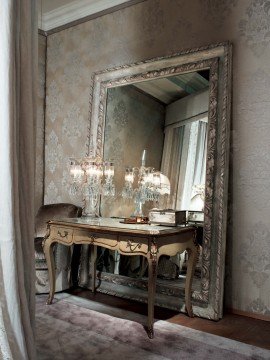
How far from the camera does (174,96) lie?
3121 mm

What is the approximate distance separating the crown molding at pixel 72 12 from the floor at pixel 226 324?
2867 millimetres

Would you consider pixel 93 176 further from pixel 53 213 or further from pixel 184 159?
pixel 184 159

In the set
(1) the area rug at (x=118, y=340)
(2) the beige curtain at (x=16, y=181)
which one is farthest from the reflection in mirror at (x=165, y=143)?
(2) the beige curtain at (x=16, y=181)

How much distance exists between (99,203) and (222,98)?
1.54m

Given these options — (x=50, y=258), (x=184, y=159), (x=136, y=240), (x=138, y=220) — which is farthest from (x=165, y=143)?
(x=50, y=258)

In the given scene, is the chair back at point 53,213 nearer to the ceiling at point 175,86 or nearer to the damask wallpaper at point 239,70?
the damask wallpaper at point 239,70

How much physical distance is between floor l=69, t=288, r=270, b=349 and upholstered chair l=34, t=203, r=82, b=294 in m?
0.42

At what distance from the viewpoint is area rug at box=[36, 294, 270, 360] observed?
2090 mm

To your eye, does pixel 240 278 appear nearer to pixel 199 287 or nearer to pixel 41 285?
pixel 199 287

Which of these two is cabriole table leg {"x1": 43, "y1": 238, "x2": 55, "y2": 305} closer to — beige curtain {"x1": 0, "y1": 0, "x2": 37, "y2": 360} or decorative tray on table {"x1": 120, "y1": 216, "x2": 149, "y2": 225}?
decorative tray on table {"x1": 120, "y1": 216, "x2": 149, "y2": 225}

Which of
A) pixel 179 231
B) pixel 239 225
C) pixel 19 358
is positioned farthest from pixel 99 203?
pixel 19 358

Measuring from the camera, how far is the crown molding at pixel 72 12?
3695 mm

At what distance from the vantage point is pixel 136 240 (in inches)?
97.5

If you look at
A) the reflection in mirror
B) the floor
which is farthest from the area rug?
the reflection in mirror
